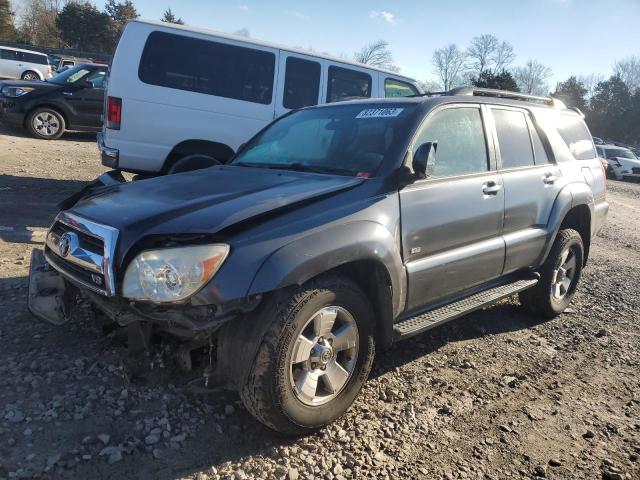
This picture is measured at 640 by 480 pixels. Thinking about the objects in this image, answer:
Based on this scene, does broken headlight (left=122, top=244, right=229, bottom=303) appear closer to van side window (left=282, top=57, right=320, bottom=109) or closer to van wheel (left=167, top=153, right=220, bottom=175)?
van wheel (left=167, top=153, right=220, bottom=175)

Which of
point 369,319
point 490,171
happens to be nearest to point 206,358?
point 369,319

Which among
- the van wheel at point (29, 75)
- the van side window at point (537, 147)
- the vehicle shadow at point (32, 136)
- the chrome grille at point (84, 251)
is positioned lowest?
the chrome grille at point (84, 251)

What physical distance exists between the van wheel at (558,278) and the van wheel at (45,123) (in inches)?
448

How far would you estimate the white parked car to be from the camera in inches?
980

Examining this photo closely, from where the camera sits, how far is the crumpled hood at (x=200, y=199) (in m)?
2.64

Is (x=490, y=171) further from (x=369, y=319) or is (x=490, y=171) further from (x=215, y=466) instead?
(x=215, y=466)

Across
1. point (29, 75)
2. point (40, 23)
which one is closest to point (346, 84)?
point (29, 75)

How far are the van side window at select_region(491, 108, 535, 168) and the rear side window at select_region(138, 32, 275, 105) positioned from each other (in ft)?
12.0

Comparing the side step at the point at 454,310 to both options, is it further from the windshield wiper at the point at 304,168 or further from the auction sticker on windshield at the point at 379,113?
the auction sticker on windshield at the point at 379,113

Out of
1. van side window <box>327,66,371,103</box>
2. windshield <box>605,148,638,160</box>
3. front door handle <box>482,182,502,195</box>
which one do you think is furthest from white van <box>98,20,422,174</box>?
windshield <box>605,148,638,160</box>

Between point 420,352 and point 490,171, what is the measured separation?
1.45 metres

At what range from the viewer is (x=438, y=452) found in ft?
9.28

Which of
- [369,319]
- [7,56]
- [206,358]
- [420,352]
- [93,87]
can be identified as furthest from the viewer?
[7,56]

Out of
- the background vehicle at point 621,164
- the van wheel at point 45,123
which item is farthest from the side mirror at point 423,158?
the background vehicle at point 621,164
